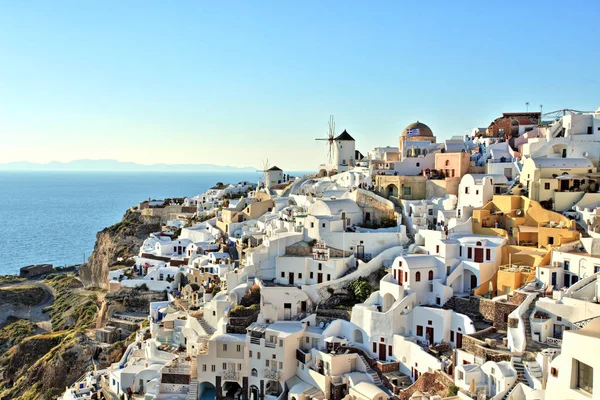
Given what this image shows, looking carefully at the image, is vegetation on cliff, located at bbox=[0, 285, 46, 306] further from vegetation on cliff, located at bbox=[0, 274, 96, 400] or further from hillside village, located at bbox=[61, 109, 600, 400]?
hillside village, located at bbox=[61, 109, 600, 400]

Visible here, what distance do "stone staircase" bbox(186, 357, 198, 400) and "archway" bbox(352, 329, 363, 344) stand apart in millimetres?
7050

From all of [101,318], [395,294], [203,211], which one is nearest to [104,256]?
[203,211]

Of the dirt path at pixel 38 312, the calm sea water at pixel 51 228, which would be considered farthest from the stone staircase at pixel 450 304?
the calm sea water at pixel 51 228

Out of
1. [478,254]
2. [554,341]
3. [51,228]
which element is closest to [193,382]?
[478,254]

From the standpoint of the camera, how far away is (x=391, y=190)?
3438 cm

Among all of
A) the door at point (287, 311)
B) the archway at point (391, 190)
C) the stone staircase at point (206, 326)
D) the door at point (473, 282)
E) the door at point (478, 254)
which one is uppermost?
the archway at point (391, 190)

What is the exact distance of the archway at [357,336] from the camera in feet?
79.9

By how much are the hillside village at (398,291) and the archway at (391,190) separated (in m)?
0.08

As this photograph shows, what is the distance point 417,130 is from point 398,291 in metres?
21.2

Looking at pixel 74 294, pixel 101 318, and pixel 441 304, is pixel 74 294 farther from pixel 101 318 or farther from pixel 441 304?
pixel 441 304

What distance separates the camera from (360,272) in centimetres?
2786

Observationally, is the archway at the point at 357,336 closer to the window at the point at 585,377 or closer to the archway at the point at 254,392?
the archway at the point at 254,392

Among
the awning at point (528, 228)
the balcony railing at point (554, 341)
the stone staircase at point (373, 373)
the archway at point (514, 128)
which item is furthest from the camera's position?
the archway at point (514, 128)

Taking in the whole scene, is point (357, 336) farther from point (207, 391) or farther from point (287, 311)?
point (207, 391)
